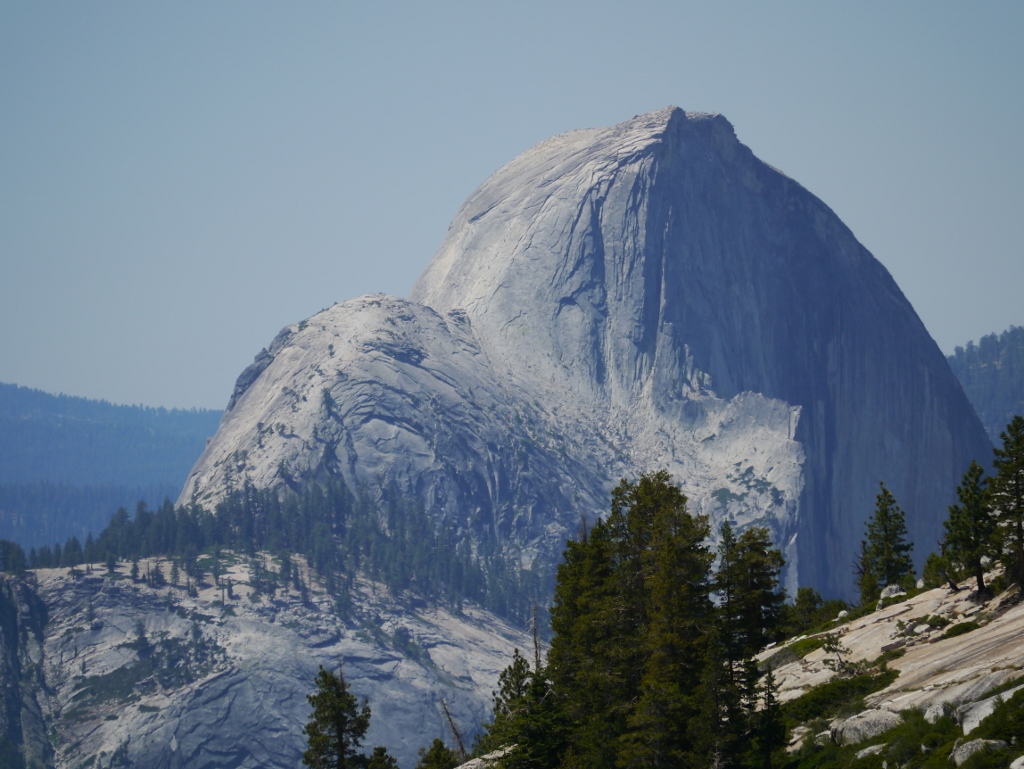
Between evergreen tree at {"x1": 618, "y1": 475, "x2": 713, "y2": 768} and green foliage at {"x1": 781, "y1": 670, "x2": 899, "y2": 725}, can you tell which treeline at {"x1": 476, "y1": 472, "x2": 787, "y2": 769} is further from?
green foliage at {"x1": 781, "y1": 670, "x2": 899, "y2": 725}

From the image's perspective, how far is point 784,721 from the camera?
5631cm

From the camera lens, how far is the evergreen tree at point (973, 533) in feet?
190

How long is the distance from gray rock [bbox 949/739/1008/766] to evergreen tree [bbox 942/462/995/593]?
18.1 metres

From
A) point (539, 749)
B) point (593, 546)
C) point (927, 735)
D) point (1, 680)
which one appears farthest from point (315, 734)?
point (1, 680)

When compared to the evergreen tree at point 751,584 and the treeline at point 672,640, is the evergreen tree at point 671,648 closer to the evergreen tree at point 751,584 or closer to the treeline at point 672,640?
the treeline at point 672,640

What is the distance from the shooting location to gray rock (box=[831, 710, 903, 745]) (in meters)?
47.5

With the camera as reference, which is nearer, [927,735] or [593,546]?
[927,735]

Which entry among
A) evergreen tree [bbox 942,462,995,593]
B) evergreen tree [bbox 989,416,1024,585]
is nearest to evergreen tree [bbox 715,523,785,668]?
evergreen tree [bbox 942,462,995,593]

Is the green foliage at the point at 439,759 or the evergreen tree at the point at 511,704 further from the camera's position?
the green foliage at the point at 439,759

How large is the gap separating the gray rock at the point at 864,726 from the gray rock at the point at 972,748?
6375 mm

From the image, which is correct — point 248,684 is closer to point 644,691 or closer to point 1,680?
point 1,680

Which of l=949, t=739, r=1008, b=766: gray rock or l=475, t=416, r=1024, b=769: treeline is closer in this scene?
l=949, t=739, r=1008, b=766: gray rock

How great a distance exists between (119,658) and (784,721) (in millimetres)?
163286

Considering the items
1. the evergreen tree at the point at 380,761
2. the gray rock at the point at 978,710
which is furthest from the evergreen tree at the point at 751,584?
the evergreen tree at the point at 380,761
